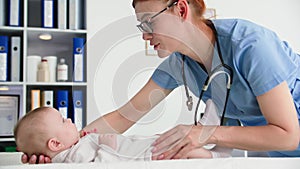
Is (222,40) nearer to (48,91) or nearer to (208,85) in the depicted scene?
(208,85)

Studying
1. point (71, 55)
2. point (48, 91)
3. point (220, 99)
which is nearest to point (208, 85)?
point (220, 99)

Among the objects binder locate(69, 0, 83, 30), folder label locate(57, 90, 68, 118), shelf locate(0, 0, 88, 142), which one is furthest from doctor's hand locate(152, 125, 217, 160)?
binder locate(69, 0, 83, 30)

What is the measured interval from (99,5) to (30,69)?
563 millimetres

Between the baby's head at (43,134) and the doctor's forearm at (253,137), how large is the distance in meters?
0.36

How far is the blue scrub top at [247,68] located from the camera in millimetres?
1025

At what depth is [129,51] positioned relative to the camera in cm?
125

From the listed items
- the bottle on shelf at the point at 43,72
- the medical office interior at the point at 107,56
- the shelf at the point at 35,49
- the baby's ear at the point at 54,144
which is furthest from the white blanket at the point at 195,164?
the bottle on shelf at the point at 43,72

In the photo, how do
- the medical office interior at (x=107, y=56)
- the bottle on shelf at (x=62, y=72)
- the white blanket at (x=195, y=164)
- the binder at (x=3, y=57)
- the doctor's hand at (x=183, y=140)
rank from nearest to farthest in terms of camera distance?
the white blanket at (x=195, y=164), the doctor's hand at (x=183, y=140), the medical office interior at (x=107, y=56), the binder at (x=3, y=57), the bottle on shelf at (x=62, y=72)

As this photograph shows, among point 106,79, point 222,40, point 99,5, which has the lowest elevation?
point 106,79

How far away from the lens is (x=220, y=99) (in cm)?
119

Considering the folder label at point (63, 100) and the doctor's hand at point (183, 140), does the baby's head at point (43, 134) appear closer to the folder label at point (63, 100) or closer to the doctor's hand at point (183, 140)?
the doctor's hand at point (183, 140)

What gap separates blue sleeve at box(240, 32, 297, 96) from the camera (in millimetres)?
1015

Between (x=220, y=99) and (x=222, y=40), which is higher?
(x=222, y=40)

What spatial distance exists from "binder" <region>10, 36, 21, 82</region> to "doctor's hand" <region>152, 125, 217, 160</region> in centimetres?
179
